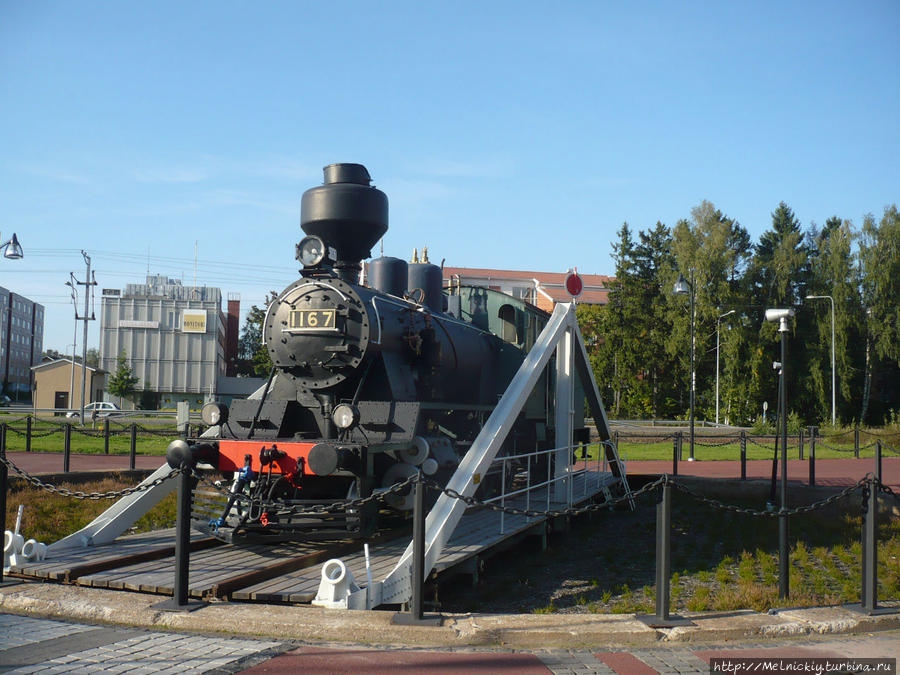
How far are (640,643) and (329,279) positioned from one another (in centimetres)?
516

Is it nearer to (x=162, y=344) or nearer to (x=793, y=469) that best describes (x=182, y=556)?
(x=793, y=469)

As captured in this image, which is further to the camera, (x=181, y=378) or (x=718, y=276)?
(x=181, y=378)

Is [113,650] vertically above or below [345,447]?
below

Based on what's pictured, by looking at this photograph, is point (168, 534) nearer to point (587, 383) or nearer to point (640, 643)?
point (640, 643)

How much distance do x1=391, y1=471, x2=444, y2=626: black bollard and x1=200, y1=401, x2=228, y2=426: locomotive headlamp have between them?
3546mm

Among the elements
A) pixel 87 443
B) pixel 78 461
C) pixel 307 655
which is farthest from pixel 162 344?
pixel 307 655

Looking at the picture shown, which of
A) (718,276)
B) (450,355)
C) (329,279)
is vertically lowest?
(450,355)

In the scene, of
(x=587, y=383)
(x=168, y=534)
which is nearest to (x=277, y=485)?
(x=168, y=534)

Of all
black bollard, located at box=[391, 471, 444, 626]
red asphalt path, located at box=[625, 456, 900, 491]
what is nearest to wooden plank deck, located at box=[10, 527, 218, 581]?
black bollard, located at box=[391, 471, 444, 626]

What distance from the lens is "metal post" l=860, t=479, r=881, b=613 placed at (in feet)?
18.5

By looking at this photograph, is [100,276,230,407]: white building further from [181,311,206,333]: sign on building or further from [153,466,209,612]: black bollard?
[153,466,209,612]: black bollard

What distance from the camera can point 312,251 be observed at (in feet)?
28.0

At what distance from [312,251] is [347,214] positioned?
2.18 feet

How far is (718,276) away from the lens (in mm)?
41719
